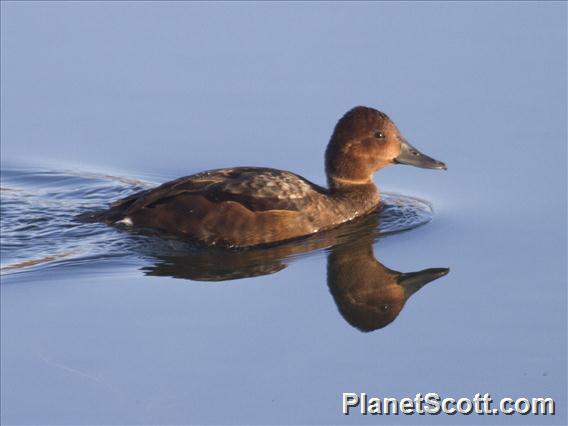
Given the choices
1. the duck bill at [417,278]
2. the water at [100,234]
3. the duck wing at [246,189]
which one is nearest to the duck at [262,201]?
the duck wing at [246,189]

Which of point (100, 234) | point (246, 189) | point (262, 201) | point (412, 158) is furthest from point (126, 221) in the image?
point (412, 158)

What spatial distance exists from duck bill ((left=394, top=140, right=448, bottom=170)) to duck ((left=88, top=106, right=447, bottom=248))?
12 mm

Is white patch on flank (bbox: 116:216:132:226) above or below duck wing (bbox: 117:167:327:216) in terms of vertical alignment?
below

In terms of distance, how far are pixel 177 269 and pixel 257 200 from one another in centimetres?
110

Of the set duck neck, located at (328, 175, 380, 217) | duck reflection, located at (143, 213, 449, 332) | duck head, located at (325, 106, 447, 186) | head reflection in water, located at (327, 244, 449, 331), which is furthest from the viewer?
duck head, located at (325, 106, 447, 186)

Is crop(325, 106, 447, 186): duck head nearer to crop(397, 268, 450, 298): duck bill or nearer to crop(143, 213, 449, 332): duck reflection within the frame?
crop(143, 213, 449, 332): duck reflection

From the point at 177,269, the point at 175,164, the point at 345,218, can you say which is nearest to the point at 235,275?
the point at 177,269

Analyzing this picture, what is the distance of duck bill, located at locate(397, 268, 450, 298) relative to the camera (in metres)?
10.7

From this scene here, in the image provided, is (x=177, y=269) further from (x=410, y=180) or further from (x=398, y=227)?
(x=410, y=180)

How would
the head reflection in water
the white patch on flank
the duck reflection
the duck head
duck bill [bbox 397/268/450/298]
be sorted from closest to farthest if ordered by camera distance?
the head reflection in water → the duck reflection → duck bill [bbox 397/268/450/298] → the white patch on flank → the duck head

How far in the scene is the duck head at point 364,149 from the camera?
12.6 meters

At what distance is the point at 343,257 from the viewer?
11578mm

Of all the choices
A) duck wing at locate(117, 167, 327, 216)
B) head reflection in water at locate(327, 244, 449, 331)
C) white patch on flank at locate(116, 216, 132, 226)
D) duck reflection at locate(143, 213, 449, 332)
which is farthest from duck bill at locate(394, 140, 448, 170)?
white patch on flank at locate(116, 216, 132, 226)

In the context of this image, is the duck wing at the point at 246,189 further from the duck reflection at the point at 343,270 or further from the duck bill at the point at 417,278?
the duck bill at the point at 417,278
